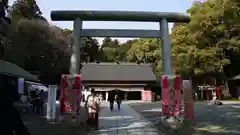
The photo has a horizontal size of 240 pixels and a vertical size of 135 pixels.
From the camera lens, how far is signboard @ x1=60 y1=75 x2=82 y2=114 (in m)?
11.9

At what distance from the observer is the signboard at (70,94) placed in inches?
469

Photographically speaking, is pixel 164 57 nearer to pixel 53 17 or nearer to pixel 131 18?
pixel 131 18

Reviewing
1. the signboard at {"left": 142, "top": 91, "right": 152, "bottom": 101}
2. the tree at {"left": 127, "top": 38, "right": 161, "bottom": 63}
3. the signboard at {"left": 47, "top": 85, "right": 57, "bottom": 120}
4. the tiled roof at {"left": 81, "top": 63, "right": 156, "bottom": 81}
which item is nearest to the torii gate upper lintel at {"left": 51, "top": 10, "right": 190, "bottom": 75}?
the signboard at {"left": 47, "top": 85, "right": 57, "bottom": 120}

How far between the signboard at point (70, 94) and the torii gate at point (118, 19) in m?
0.61

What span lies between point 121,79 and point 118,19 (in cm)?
3056

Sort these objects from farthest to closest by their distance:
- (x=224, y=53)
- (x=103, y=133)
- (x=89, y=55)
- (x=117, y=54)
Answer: (x=117, y=54) < (x=89, y=55) < (x=224, y=53) < (x=103, y=133)

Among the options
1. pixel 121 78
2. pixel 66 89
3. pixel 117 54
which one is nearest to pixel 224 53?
pixel 121 78

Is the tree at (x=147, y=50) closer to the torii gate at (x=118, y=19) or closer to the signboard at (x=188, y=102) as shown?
the torii gate at (x=118, y=19)

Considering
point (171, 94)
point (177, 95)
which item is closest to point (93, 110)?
point (171, 94)

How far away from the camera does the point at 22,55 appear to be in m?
24.8

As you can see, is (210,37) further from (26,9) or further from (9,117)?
(9,117)

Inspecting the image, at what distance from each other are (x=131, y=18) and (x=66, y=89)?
4319 mm

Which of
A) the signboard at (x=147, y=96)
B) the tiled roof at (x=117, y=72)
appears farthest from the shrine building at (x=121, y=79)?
the signboard at (x=147, y=96)

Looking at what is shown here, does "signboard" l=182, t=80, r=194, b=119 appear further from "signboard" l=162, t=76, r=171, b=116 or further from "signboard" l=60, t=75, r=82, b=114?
"signboard" l=60, t=75, r=82, b=114
